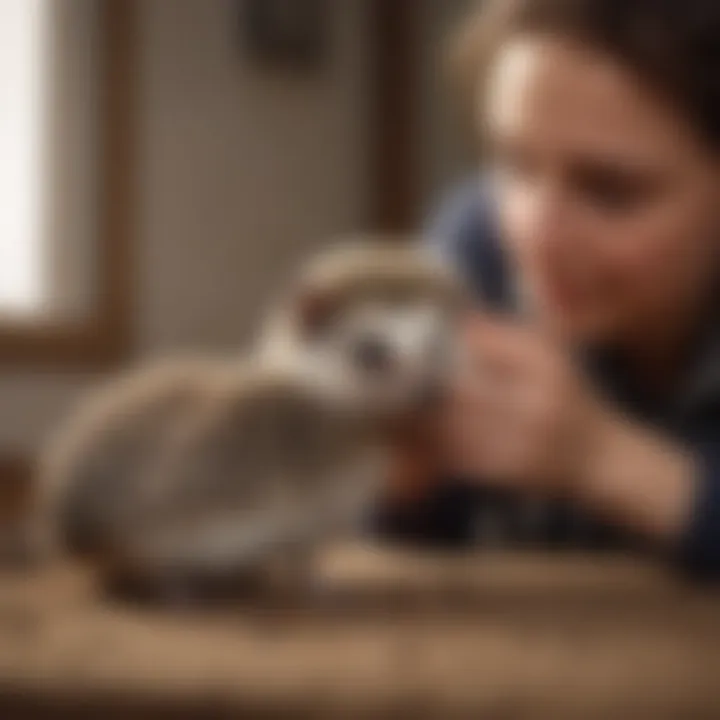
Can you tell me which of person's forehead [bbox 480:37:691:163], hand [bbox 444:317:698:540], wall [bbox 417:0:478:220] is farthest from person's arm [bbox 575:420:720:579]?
wall [bbox 417:0:478:220]

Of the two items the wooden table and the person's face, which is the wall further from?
the wooden table

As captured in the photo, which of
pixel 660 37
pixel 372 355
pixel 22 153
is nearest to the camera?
pixel 372 355

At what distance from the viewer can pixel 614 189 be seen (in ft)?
1.71

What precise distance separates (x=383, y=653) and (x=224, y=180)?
0.73 m

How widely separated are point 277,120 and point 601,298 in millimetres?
521

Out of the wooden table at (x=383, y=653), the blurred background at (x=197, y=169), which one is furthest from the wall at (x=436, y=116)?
the wooden table at (x=383, y=653)

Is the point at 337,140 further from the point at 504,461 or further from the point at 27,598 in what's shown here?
the point at 27,598

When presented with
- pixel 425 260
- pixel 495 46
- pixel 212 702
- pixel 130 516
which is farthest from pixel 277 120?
pixel 212 702

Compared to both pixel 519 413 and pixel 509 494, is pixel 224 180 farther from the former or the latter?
pixel 519 413

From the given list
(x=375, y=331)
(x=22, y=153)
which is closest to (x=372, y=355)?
(x=375, y=331)

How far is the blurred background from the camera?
37.3 inches

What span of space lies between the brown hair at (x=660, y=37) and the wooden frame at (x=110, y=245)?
46 cm

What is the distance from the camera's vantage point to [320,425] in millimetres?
397

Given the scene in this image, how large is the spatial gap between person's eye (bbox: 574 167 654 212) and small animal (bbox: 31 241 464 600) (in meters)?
0.12
